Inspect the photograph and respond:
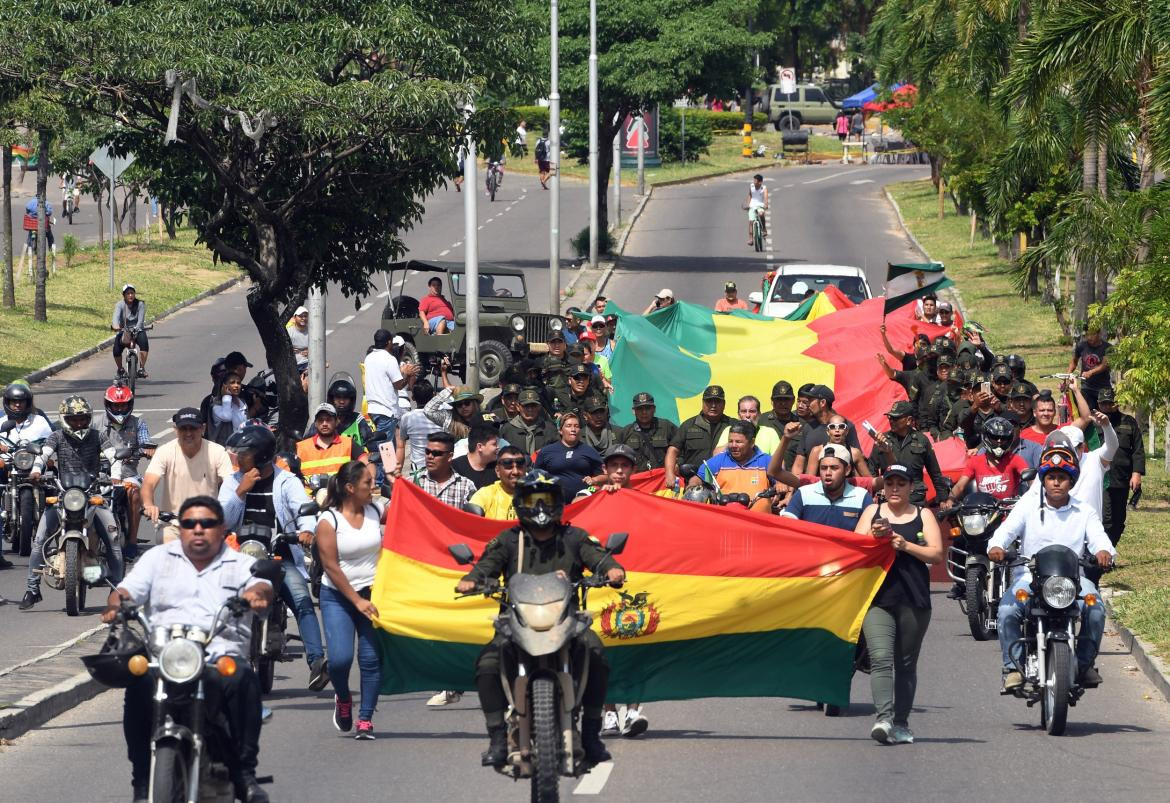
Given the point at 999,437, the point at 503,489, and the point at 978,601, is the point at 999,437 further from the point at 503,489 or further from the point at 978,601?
the point at 503,489

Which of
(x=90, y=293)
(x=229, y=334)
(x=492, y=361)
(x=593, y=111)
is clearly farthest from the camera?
(x=593, y=111)

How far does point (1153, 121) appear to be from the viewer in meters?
23.7

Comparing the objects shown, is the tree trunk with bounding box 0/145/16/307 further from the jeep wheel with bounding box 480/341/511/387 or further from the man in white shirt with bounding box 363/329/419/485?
the man in white shirt with bounding box 363/329/419/485

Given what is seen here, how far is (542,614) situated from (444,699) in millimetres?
4033

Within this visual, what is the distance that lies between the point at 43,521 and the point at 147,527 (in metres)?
4.77

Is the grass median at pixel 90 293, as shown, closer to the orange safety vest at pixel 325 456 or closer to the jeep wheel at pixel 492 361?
the jeep wheel at pixel 492 361

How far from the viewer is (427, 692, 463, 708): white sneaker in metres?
12.9

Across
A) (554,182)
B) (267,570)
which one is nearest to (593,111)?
(554,182)

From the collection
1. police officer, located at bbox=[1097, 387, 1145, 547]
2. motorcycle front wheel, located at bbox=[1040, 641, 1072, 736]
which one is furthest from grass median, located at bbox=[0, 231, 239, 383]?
motorcycle front wheel, located at bbox=[1040, 641, 1072, 736]

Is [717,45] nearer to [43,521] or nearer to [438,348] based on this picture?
[438,348]

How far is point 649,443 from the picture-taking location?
16.7 meters

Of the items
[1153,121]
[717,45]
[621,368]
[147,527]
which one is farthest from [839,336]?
[717,45]

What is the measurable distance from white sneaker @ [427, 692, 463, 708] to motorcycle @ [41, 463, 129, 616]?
3.62m

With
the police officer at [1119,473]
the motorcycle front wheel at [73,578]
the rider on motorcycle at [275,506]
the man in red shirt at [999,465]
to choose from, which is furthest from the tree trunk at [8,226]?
the man in red shirt at [999,465]
